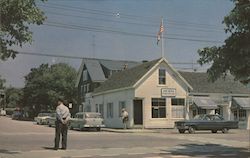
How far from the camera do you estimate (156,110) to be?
1775 inches

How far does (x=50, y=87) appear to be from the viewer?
245 feet

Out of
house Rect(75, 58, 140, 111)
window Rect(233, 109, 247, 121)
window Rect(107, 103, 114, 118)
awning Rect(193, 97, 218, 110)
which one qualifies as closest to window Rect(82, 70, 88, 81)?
house Rect(75, 58, 140, 111)

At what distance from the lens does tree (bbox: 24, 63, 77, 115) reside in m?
73.6

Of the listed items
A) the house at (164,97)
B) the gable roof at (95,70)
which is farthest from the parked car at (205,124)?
the gable roof at (95,70)

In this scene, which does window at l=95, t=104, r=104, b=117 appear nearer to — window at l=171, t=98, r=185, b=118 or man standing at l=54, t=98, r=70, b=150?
window at l=171, t=98, r=185, b=118

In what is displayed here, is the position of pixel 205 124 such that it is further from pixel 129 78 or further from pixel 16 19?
pixel 16 19

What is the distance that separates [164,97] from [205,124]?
30.6ft

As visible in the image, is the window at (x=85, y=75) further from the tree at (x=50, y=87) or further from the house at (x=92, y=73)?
the tree at (x=50, y=87)

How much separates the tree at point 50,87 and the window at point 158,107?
27.2 m

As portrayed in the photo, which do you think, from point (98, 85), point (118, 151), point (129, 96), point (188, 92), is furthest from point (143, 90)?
point (118, 151)

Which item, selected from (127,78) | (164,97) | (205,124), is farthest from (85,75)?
(205,124)

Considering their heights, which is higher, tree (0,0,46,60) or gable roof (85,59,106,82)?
gable roof (85,59,106,82)

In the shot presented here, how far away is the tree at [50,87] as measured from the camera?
73.6 metres

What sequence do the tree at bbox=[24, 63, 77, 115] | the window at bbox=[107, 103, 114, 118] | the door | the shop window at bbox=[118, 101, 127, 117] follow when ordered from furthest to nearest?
the tree at bbox=[24, 63, 77, 115], the window at bbox=[107, 103, 114, 118], the shop window at bbox=[118, 101, 127, 117], the door
